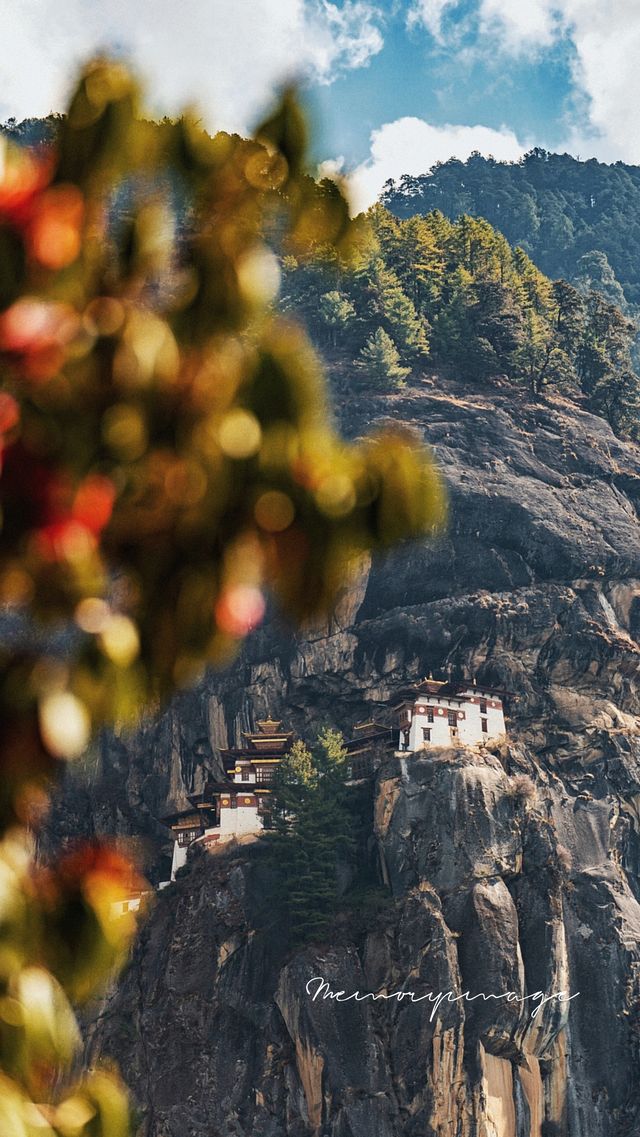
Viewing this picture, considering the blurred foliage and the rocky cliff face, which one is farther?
the rocky cliff face

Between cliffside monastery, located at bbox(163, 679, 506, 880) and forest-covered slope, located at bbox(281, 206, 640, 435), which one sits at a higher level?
forest-covered slope, located at bbox(281, 206, 640, 435)

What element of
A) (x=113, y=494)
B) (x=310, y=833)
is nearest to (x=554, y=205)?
(x=310, y=833)

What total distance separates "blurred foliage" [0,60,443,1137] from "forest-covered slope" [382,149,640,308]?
15594cm

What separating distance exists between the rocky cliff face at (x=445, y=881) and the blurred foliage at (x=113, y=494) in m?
45.2

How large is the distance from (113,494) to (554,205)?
16952 centimetres

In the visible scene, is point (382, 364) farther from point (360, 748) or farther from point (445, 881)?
point (445, 881)

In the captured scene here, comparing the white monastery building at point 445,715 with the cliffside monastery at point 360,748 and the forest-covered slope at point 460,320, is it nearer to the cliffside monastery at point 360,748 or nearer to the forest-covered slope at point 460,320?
the cliffside monastery at point 360,748

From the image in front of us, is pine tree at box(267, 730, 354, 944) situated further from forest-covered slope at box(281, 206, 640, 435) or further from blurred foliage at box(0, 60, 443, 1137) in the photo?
blurred foliage at box(0, 60, 443, 1137)

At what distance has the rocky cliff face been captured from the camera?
46.5 meters

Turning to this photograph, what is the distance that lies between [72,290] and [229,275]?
438mm

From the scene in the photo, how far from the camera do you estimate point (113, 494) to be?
322 centimetres

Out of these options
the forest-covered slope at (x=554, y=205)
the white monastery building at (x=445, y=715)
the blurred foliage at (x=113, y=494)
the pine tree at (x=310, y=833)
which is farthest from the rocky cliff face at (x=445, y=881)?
the forest-covered slope at (x=554, y=205)

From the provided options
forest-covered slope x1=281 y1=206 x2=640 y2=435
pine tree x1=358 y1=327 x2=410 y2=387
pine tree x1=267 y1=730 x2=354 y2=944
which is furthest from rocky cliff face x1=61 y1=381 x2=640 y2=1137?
forest-covered slope x1=281 y1=206 x2=640 y2=435

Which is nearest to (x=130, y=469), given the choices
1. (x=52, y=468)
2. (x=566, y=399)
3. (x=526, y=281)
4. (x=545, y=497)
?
(x=52, y=468)
